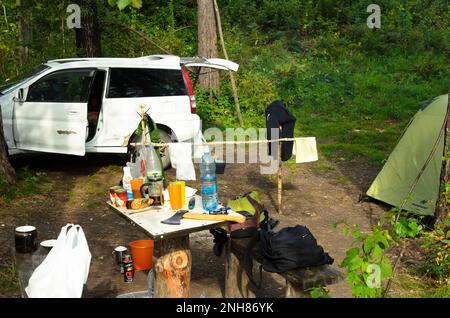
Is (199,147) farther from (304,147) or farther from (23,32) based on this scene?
(23,32)

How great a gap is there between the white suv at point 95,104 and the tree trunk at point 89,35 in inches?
111

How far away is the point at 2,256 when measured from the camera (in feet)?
21.3

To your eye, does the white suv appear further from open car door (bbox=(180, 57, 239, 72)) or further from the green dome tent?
the green dome tent

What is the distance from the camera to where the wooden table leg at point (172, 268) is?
4789 mm

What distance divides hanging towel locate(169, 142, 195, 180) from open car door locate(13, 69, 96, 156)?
4.53ft

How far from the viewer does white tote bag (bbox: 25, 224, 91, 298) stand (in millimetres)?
4148

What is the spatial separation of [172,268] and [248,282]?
2.61 feet

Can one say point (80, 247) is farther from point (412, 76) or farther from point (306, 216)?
point (412, 76)

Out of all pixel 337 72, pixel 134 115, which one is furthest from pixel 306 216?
pixel 337 72

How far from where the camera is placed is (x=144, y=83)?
9.70m

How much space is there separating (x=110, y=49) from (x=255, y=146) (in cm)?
491

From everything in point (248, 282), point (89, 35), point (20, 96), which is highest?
point (89, 35)

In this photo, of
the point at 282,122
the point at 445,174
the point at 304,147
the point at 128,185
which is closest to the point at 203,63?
the point at 282,122

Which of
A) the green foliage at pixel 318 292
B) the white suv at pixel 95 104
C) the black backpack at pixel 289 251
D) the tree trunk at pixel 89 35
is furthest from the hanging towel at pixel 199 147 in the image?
the green foliage at pixel 318 292
